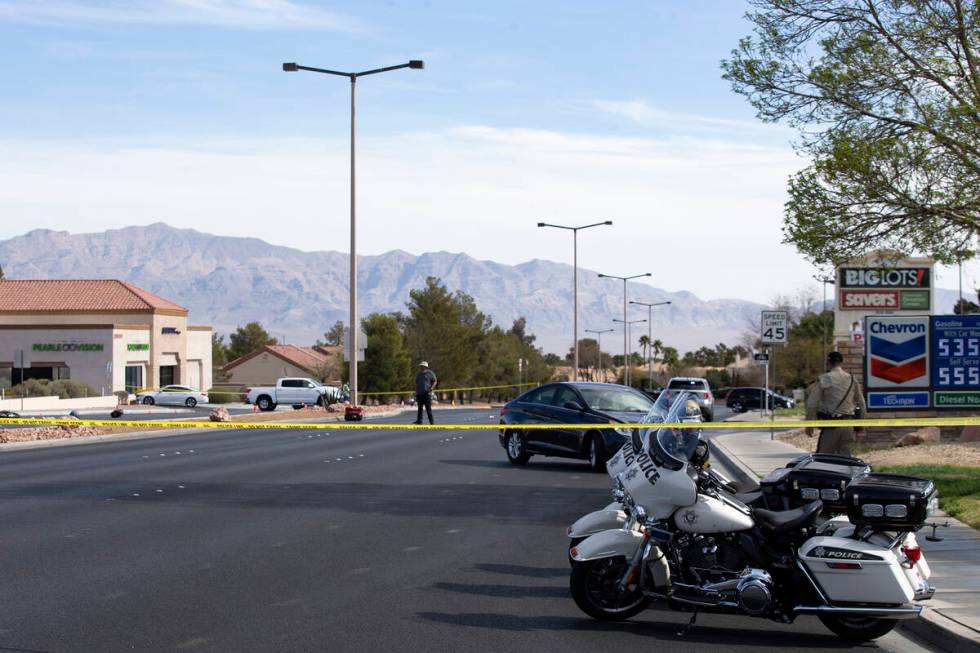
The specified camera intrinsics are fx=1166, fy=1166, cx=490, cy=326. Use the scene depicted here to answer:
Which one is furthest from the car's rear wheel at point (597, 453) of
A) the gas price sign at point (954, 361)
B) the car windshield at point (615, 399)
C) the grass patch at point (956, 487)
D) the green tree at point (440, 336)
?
the green tree at point (440, 336)

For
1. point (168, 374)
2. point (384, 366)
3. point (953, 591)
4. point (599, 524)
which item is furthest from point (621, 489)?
point (168, 374)

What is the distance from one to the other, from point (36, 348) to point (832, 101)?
242ft

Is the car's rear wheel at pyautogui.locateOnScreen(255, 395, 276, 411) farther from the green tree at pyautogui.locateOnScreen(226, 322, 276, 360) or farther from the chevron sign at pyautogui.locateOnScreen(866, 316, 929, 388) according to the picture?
the green tree at pyautogui.locateOnScreen(226, 322, 276, 360)

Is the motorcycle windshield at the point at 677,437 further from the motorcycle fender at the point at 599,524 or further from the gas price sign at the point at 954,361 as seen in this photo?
the gas price sign at the point at 954,361

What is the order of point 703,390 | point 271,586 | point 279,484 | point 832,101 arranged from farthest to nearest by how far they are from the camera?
point 703,390 < point 279,484 < point 832,101 < point 271,586

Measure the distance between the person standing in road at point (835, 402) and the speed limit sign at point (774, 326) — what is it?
1590 centimetres

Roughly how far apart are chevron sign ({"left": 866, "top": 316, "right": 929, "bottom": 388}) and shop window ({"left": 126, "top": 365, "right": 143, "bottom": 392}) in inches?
2597

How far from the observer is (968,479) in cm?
1573

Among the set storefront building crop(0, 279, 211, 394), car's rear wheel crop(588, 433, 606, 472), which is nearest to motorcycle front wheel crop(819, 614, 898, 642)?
car's rear wheel crop(588, 433, 606, 472)

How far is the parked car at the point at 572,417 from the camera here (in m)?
19.1

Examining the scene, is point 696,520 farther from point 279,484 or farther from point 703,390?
point 703,390

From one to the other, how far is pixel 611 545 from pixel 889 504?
184cm

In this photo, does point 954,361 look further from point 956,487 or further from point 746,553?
point 746,553

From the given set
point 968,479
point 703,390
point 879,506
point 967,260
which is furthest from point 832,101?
point 703,390
